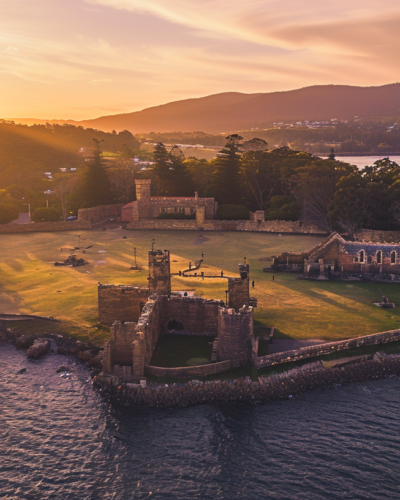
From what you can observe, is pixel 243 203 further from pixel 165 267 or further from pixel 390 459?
pixel 390 459

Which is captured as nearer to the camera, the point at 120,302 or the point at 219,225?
the point at 120,302

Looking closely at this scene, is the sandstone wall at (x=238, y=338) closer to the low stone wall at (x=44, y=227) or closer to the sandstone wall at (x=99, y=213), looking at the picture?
the low stone wall at (x=44, y=227)

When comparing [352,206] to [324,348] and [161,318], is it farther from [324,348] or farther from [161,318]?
[161,318]

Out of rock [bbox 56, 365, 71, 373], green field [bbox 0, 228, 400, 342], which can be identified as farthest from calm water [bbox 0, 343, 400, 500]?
green field [bbox 0, 228, 400, 342]

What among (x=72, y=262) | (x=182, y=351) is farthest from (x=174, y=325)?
(x=72, y=262)

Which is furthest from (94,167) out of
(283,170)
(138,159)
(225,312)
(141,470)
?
(141,470)

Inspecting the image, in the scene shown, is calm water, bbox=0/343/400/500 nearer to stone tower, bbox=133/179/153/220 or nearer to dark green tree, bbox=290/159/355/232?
dark green tree, bbox=290/159/355/232
